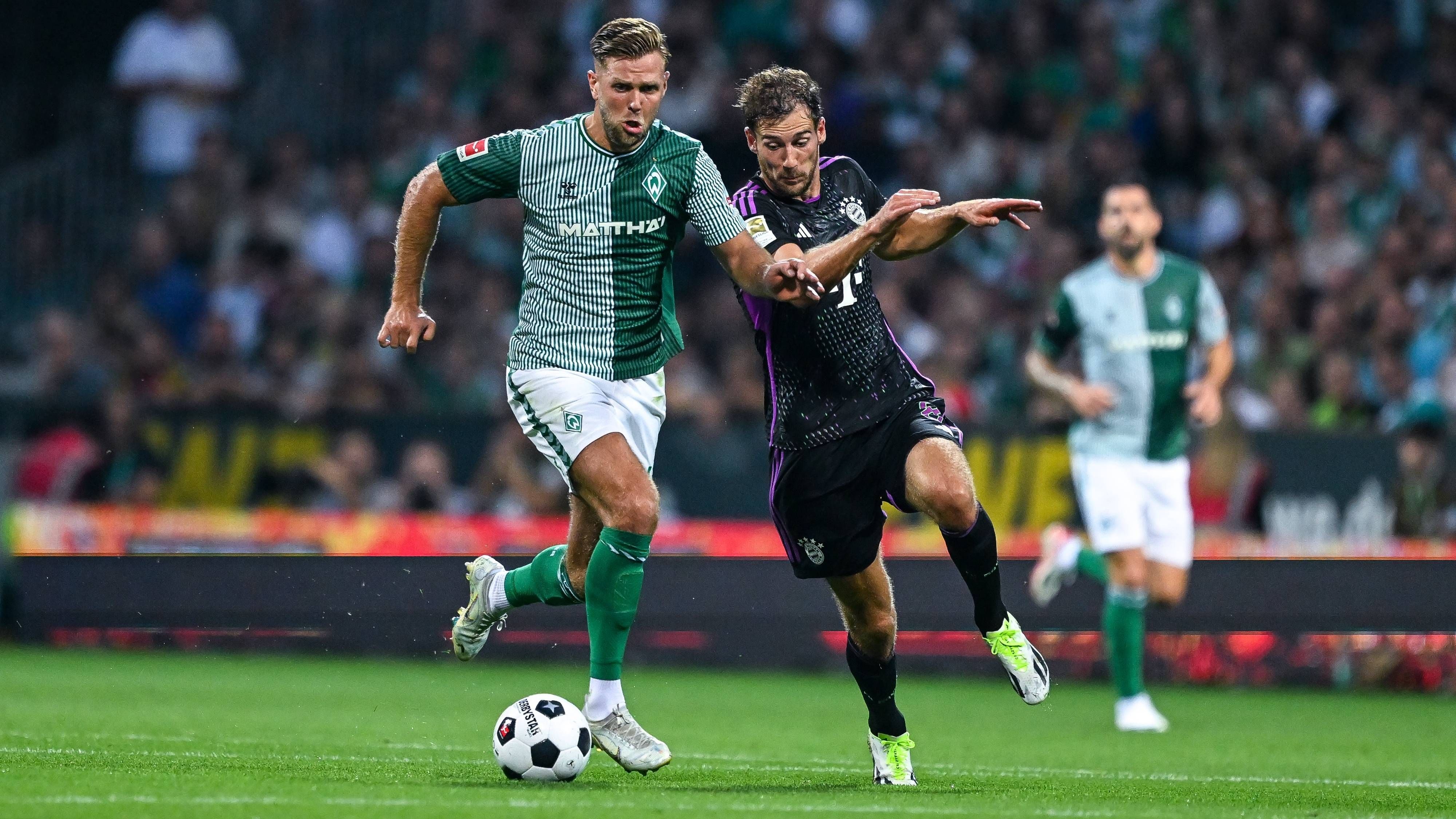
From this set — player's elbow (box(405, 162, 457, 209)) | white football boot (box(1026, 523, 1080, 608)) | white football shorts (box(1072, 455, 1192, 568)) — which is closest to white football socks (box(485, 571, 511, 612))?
player's elbow (box(405, 162, 457, 209))

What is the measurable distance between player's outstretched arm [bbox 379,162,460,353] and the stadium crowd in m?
6.83

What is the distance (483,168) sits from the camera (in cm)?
736

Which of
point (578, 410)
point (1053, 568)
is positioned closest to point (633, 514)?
point (578, 410)

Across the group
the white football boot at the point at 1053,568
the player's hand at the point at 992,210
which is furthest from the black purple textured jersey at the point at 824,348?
the white football boot at the point at 1053,568

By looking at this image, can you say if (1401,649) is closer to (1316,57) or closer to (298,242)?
(1316,57)

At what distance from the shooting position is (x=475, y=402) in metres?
15.3

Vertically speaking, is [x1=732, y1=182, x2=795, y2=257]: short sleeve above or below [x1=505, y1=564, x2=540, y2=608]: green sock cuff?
above

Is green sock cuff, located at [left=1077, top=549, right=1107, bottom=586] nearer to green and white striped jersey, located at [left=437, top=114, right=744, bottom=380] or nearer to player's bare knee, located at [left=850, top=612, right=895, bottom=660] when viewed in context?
player's bare knee, located at [left=850, top=612, right=895, bottom=660]

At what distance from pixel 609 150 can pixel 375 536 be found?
7480 millimetres

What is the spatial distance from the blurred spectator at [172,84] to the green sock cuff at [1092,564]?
30.4 ft

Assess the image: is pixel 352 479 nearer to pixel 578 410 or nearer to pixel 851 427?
pixel 578 410

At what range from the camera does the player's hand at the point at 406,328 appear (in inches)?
285

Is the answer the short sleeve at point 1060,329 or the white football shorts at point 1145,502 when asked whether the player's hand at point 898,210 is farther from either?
the short sleeve at point 1060,329

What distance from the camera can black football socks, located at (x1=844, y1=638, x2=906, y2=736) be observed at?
291 inches
